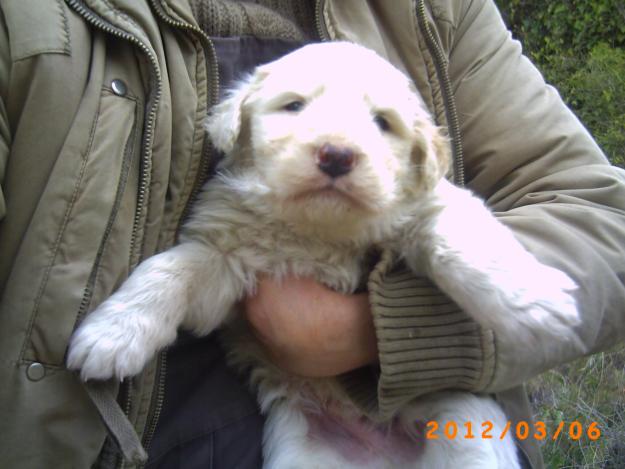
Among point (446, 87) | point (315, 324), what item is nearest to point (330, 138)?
point (315, 324)

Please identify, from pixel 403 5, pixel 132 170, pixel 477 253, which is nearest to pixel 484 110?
pixel 403 5

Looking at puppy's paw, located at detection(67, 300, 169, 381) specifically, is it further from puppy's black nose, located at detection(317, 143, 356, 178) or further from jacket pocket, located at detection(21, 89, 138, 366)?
puppy's black nose, located at detection(317, 143, 356, 178)

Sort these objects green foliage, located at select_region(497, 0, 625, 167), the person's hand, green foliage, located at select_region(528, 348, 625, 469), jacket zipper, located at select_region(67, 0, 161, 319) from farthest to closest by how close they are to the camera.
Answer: green foliage, located at select_region(497, 0, 625, 167)
green foliage, located at select_region(528, 348, 625, 469)
the person's hand
jacket zipper, located at select_region(67, 0, 161, 319)

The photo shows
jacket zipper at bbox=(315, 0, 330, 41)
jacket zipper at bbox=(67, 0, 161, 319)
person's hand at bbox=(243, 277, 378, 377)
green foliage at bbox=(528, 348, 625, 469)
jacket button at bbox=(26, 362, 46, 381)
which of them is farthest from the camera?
green foliage at bbox=(528, 348, 625, 469)

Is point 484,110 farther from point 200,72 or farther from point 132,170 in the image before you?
point 132,170

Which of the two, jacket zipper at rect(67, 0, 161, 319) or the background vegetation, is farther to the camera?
the background vegetation

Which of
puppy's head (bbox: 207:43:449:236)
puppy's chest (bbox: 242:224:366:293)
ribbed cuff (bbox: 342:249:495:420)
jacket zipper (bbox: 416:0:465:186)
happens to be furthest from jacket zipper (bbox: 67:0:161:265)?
jacket zipper (bbox: 416:0:465:186)
